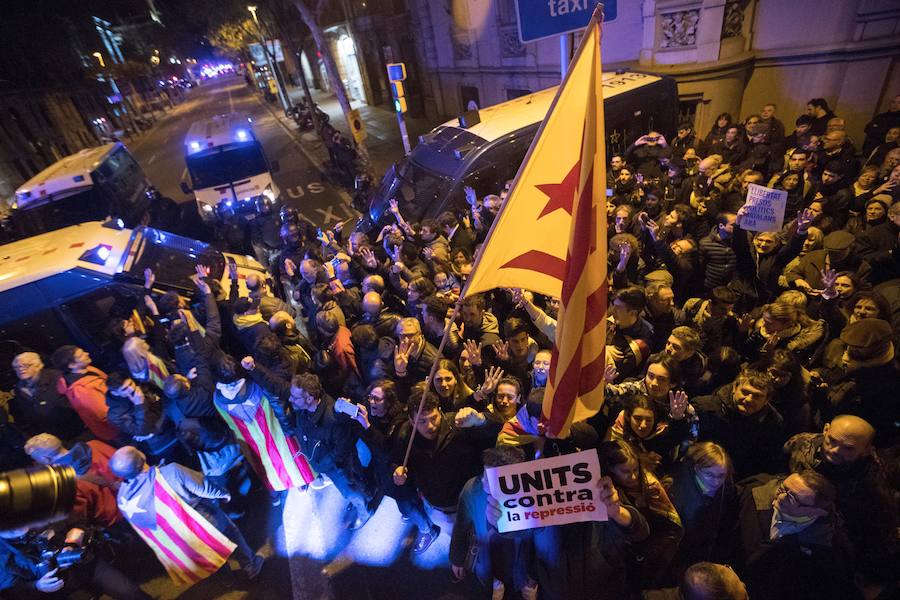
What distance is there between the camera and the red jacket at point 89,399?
3.91m

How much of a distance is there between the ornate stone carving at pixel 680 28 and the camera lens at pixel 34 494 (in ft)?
37.9

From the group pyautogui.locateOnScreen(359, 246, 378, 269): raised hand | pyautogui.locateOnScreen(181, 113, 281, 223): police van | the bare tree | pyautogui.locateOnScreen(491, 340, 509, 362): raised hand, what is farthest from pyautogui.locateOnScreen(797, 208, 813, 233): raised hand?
the bare tree

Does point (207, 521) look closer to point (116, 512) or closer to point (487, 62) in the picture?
point (116, 512)

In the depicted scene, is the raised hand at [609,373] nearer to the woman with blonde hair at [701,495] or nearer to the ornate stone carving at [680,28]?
the woman with blonde hair at [701,495]

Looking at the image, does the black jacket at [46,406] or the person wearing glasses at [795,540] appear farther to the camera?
the black jacket at [46,406]

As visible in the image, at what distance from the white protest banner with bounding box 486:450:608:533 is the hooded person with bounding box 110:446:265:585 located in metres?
2.33

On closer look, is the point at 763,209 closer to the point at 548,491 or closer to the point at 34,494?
the point at 548,491

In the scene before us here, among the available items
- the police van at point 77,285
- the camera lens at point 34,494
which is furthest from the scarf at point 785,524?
the police van at point 77,285

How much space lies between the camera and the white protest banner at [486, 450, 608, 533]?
86.0 inches

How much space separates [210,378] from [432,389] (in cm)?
214

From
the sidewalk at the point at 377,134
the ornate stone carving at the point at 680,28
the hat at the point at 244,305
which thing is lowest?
the sidewalk at the point at 377,134

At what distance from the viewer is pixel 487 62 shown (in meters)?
15.9

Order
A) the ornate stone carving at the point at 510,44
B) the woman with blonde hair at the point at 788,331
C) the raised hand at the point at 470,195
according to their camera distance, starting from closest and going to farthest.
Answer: the woman with blonde hair at the point at 788,331, the raised hand at the point at 470,195, the ornate stone carving at the point at 510,44

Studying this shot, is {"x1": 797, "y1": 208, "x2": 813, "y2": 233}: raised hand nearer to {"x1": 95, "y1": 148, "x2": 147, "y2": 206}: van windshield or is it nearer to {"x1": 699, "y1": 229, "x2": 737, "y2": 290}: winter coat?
{"x1": 699, "y1": 229, "x2": 737, "y2": 290}: winter coat
